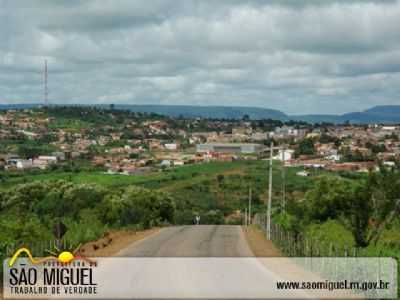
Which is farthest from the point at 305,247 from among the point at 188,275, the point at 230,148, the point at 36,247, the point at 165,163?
the point at 230,148

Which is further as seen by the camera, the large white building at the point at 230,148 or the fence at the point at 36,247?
the large white building at the point at 230,148

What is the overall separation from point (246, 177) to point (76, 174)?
23.9m

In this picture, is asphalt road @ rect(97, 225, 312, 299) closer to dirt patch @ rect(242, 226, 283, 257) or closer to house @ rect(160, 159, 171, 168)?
dirt patch @ rect(242, 226, 283, 257)

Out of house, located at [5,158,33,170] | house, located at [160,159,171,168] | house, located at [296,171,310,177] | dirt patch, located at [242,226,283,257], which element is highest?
dirt patch, located at [242,226,283,257]

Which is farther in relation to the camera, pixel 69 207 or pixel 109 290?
pixel 69 207

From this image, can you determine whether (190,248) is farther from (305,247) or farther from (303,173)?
(303,173)

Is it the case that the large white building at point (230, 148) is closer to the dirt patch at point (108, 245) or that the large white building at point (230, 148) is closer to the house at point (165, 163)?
the house at point (165, 163)

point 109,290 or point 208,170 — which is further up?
point 109,290

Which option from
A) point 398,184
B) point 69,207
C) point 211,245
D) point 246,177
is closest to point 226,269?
point 398,184

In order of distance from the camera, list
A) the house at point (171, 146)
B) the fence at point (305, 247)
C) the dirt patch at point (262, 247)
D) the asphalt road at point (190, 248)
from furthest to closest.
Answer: the house at point (171, 146)
the dirt patch at point (262, 247)
the asphalt road at point (190, 248)
the fence at point (305, 247)

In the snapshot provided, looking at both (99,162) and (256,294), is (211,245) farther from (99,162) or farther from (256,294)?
(99,162)

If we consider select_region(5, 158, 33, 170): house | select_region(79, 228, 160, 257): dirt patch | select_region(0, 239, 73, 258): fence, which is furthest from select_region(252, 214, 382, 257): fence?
select_region(5, 158, 33, 170): house

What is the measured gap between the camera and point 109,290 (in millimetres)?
15180

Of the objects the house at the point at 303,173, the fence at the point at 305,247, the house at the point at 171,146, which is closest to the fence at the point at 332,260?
the fence at the point at 305,247
